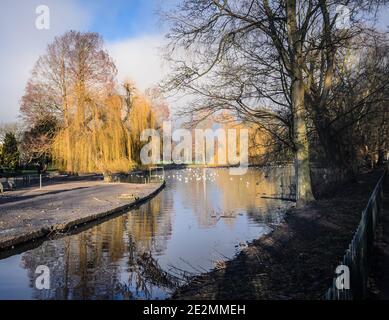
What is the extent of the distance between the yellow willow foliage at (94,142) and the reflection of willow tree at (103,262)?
2059 cm

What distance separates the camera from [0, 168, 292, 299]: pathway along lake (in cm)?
850

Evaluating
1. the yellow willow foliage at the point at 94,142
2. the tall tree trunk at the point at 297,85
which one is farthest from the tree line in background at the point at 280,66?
the yellow willow foliage at the point at 94,142

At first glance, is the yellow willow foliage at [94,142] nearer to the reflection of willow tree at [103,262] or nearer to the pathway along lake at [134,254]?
the pathway along lake at [134,254]

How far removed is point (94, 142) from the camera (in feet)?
119

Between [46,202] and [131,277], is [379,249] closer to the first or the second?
[131,277]

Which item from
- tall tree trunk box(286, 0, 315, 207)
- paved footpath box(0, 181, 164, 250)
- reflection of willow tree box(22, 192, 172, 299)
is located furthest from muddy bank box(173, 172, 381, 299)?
paved footpath box(0, 181, 164, 250)

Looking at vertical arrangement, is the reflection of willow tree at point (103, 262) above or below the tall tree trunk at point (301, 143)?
below

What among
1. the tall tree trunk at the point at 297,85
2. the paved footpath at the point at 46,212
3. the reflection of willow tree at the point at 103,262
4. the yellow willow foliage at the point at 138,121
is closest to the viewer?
the reflection of willow tree at the point at 103,262

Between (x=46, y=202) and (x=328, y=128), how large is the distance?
1217cm

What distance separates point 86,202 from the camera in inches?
823

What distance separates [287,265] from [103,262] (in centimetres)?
426

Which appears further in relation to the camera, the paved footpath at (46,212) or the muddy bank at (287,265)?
the paved footpath at (46,212)

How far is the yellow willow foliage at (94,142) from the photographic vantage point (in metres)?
36.1

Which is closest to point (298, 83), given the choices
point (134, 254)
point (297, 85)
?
point (297, 85)
